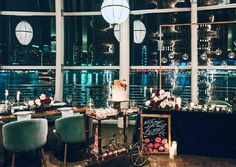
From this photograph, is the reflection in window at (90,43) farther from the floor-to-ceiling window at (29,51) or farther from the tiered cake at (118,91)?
the tiered cake at (118,91)

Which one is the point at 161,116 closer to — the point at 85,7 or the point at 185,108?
the point at 185,108

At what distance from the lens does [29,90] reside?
23.0 feet

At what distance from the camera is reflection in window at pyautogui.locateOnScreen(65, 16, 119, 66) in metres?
6.96

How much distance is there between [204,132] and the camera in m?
4.40

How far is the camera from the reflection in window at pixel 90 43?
22.8 ft

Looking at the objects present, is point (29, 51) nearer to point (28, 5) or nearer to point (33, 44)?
point (33, 44)

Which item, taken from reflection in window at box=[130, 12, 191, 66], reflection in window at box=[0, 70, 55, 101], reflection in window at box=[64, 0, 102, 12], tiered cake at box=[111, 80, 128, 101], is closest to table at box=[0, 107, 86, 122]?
tiered cake at box=[111, 80, 128, 101]

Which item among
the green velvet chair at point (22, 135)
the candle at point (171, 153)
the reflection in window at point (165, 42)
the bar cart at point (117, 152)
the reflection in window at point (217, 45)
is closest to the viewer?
the green velvet chair at point (22, 135)

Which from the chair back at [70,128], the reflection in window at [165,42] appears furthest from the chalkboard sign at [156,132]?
the reflection in window at [165,42]

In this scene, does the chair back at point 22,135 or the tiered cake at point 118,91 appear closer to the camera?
the chair back at point 22,135

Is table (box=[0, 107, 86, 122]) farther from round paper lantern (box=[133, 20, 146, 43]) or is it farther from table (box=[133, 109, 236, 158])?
round paper lantern (box=[133, 20, 146, 43])

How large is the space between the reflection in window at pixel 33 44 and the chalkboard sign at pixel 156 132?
3320 mm

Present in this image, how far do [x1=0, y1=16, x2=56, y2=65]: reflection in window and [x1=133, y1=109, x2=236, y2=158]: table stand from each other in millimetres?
3559

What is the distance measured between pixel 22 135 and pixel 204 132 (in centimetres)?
291
